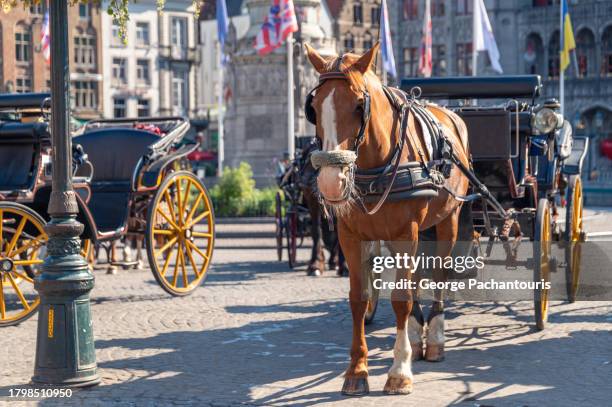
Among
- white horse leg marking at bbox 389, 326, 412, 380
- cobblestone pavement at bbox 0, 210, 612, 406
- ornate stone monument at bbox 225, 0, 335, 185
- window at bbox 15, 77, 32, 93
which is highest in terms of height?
window at bbox 15, 77, 32, 93

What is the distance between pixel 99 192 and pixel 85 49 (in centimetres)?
5949

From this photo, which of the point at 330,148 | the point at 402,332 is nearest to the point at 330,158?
the point at 330,148

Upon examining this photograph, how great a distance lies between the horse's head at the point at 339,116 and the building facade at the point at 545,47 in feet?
162

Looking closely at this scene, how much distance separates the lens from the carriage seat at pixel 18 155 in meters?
10.8

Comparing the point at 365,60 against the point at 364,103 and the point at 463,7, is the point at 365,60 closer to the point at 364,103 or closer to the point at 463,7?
the point at 364,103

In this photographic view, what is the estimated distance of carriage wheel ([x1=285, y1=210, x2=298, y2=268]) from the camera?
15.2 metres

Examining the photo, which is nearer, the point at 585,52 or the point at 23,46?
the point at 585,52

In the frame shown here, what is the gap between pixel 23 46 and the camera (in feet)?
217

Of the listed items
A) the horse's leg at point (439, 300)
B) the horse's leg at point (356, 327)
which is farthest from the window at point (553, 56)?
the horse's leg at point (356, 327)

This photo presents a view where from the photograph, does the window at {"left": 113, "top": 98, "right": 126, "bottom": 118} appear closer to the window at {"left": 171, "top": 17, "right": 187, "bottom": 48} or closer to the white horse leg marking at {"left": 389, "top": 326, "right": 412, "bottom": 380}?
the window at {"left": 171, "top": 17, "right": 187, "bottom": 48}

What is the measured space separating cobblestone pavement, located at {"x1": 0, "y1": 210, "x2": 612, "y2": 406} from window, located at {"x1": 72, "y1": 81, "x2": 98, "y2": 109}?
5754cm

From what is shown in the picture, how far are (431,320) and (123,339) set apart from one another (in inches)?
113

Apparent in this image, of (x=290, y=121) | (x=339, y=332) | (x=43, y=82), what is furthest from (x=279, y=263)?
(x=43, y=82)

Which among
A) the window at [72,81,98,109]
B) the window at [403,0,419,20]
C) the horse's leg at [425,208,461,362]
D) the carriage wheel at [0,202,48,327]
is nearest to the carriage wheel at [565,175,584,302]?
the horse's leg at [425,208,461,362]
